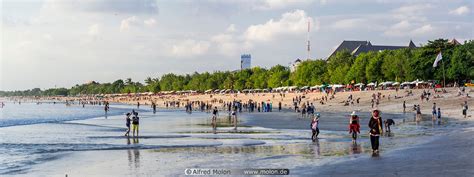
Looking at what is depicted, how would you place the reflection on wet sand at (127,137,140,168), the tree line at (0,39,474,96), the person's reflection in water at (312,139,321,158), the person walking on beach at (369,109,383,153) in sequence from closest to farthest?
the reflection on wet sand at (127,137,140,168), the person walking on beach at (369,109,383,153), the person's reflection in water at (312,139,321,158), the tree line at (0,39,474,96)

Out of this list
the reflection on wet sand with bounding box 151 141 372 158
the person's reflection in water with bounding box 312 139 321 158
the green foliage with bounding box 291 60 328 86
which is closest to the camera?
the person's reflection in water with bounding box 312 139 321 158

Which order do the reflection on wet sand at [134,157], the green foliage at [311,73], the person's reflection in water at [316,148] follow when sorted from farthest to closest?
the green foliage at [311,73], the person's reflection in water at [316,148], the reflection on wet sand at [134,157]

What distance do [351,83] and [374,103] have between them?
37.5 meters

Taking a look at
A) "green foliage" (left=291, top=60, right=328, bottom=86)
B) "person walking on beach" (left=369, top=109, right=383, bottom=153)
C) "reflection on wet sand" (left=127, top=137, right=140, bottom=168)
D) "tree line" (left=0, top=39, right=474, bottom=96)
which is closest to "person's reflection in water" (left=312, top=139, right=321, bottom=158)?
"person walking on beach" (left=369, top=109, right=383, bottom=153)

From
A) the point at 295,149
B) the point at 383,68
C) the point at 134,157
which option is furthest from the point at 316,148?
the point at 383,68

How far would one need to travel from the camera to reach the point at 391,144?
21.2 meters

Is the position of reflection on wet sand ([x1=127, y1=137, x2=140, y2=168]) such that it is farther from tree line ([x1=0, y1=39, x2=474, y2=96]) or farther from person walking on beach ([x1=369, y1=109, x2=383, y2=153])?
tree line ([x1=0, y1=39, x2=474, y2=96])

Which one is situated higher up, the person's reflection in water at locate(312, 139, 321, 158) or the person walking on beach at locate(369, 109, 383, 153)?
the person walking on beach at locate(369, 109, 383, 153)

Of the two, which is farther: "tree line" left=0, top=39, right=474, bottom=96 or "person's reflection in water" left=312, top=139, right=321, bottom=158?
"tree line" left=0, top=39, right=474, bottom=96

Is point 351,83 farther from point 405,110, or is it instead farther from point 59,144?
point 59,144

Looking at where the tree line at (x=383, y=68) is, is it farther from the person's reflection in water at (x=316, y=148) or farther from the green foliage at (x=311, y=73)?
the person's reflection in water at (x=316, y=148)

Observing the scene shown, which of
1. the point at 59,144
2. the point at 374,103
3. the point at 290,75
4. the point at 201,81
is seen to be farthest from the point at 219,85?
the point at 59,144

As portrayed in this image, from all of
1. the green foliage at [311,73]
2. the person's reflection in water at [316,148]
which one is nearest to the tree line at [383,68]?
the green foliage at [311,73]

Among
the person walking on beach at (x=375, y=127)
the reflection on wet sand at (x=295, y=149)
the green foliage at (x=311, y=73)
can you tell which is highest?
the green foliage at (x=311, y=73)
